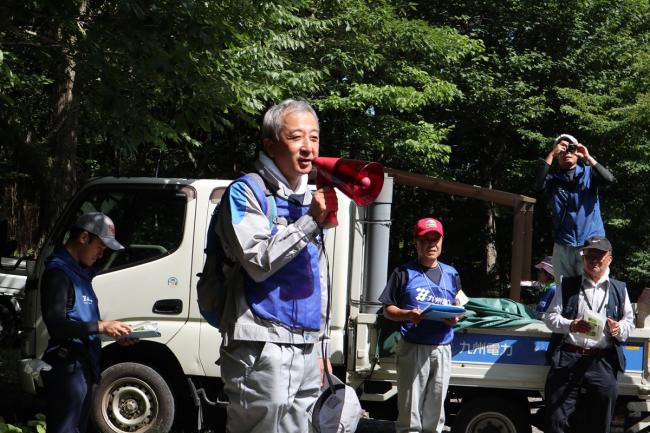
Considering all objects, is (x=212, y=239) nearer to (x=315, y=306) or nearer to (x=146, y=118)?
(x=315, y=306)

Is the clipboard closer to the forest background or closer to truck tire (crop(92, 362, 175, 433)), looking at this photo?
truck tire (crop(92, 362, 175, 433))

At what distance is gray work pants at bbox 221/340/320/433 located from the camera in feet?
9.26

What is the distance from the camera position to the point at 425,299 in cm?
587

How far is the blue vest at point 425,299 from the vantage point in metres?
5.80

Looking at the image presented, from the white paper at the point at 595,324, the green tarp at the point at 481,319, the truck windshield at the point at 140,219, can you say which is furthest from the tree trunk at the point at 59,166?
the white paper at the point at 595,324

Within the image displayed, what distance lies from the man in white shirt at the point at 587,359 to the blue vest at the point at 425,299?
2.28 ft

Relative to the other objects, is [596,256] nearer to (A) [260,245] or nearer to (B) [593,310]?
(B) [593,310]

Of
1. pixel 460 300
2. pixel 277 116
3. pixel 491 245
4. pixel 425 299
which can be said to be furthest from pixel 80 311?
pixel 491 245

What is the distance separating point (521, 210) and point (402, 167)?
7092 millimetres

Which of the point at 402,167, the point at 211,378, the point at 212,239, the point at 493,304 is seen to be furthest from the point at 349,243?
the point at 402,167

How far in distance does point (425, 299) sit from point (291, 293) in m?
3.08

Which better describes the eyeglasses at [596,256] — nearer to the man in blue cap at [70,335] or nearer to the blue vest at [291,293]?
the man in blue cap at [70,335]

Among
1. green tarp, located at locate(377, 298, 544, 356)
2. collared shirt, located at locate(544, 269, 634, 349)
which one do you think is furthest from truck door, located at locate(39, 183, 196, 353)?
collared shirt, located at locate(544, 269, 634, 349)

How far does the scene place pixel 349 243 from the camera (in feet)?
20.9
